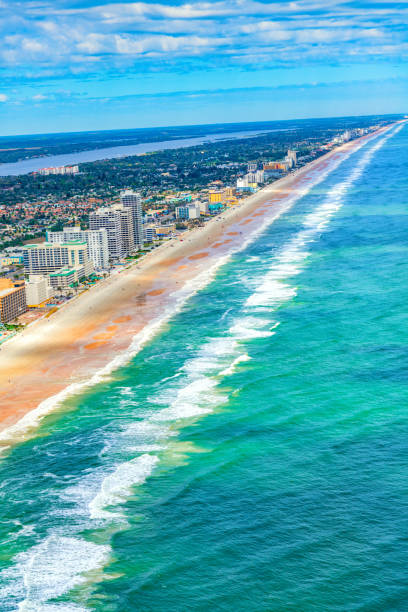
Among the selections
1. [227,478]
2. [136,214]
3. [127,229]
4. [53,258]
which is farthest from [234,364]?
[136,214]

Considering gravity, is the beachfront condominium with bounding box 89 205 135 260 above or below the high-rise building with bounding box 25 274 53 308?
above

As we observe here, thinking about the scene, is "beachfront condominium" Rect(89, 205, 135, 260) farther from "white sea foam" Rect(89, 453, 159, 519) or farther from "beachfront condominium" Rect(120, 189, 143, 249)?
"white sea foam" Rect(89, 453, 159, 519)

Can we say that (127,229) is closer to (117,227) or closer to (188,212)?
(117,227)

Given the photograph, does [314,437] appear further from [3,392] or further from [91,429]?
[3,392]

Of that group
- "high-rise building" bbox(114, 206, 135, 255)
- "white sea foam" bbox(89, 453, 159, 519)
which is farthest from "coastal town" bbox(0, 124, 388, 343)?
"white sea foam" bbox(89, 453, 159, 519)

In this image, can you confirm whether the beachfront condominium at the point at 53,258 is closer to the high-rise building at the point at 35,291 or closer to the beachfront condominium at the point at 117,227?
the high-rise building at the point at 35,291
